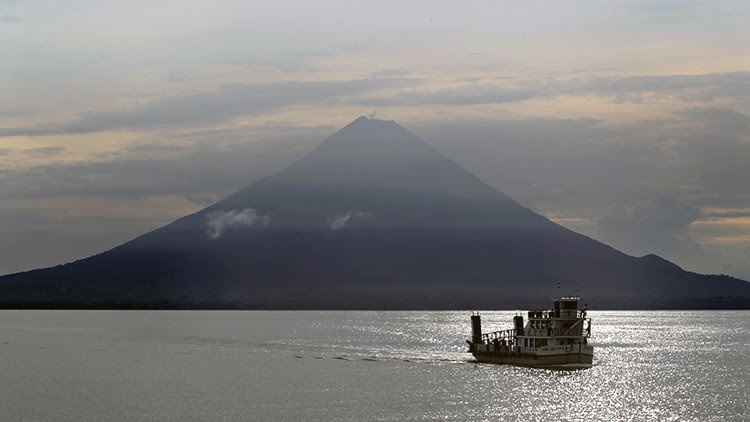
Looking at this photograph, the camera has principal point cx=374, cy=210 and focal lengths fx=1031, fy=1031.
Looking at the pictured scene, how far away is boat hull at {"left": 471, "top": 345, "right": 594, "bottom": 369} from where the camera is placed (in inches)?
4161

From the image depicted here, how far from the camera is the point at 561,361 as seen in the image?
354 ft

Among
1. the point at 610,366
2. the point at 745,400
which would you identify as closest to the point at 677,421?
the point at 745,400

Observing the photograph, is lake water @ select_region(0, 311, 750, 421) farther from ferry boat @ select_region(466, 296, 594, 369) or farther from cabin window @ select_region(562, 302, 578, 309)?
cabin window @ select_region(562, 302, 578, 309)

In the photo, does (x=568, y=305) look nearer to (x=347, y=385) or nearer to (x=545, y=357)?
(x=545, y=357)

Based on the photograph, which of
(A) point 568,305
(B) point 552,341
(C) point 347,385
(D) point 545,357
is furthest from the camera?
(B) point 552,341

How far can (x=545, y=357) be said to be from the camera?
4156 inches

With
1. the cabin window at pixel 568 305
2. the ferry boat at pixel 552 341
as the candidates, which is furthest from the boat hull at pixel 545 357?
the cabin window at pixel 568 305

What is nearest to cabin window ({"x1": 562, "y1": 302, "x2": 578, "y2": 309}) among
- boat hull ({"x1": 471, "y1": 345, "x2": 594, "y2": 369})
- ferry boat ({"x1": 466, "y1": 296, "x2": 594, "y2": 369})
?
ferry boat ({"x1": 466, "y1": 296, "x2": 594, "y2": 369})

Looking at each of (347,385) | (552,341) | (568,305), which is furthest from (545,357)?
(347,385)

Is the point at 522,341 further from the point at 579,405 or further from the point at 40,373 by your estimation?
the point at 40,373

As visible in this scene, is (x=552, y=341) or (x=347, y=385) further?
(x=552, y=341)

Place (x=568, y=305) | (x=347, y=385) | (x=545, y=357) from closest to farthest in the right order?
(x=347, y=385) → (x=545, y=357) → (x=568, y=305)

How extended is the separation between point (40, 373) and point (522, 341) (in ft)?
166

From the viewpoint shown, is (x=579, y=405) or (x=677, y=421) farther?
(x=579, y=405)
